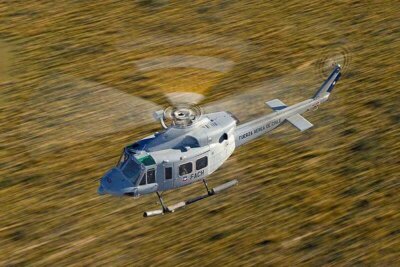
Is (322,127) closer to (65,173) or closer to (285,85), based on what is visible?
(285,85)

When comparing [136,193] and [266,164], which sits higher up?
[136,193]

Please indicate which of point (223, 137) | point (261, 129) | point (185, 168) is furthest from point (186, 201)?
point (261, 129)

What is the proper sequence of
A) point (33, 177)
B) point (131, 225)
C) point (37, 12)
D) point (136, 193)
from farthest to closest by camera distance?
point (37, 12), point (33, 177), point (131, 225), point (136, 193)

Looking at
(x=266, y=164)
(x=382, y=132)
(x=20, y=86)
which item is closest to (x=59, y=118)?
(x=20, y=86)

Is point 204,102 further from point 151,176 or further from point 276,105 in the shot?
point 151,176

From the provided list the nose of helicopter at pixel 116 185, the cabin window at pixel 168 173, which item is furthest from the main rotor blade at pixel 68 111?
the cabin window at pixel 168 173

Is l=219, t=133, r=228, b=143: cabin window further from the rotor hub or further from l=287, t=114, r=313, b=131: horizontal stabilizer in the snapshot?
l=287, t=114, r=313, b=131: horizontal stabilizer

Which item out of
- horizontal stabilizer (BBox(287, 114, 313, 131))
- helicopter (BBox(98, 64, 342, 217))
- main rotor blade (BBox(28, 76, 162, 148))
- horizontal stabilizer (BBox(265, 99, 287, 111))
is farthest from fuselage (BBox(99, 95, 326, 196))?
main rotor blade (BBox(28, 76, 162, 148))

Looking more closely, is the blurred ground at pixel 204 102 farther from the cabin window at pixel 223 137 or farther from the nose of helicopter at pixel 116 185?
the cabin window at pixel 223 137
